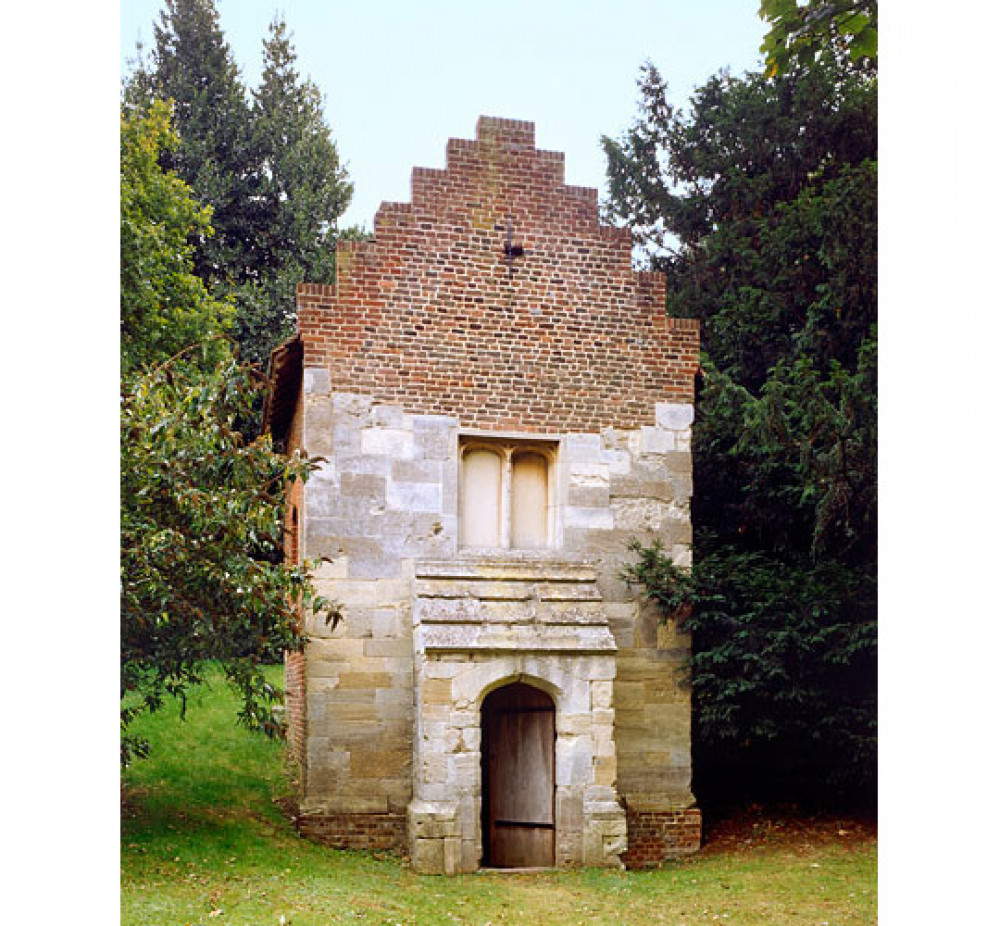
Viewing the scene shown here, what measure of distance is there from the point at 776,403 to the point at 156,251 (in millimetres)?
5265

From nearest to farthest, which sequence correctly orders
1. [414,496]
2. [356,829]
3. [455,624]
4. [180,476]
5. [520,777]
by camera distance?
[180,476] → [455,624] → [356,829] → [520,777] → [414,496]

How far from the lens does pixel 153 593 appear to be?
7504 millimetres

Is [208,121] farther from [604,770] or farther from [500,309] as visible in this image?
[604,770]


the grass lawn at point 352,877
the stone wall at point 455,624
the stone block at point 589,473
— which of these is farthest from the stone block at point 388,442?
the grass lawn at point 352,877

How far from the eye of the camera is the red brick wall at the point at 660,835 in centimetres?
1054

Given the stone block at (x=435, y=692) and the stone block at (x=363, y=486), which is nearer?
the stone block at (x=435, y=692)

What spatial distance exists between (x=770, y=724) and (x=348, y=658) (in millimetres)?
3839

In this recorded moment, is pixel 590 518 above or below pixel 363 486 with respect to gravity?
below

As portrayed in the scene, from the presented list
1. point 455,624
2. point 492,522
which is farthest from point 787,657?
point 455,624

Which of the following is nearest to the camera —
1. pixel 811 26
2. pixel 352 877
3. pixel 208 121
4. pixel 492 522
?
pixel 811 26

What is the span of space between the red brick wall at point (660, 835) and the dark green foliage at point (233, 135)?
5860mm

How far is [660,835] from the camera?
419 inches

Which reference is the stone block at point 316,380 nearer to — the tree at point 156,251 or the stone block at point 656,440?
the tree at point 156,251
